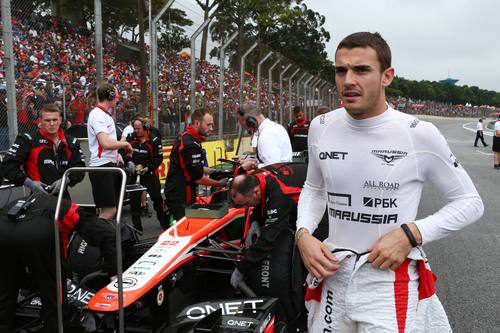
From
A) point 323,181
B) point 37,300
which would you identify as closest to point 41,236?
point 37,300

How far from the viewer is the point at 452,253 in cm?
559

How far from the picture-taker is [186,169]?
200 inches

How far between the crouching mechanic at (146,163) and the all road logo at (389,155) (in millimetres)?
4933

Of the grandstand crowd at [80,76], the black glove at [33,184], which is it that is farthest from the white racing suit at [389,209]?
the grandstand crowd at [80,76]

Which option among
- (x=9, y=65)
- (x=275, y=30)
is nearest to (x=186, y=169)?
(x=9, y=65)

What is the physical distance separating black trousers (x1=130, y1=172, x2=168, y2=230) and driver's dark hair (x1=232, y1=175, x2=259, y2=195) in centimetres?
290

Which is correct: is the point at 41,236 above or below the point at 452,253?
above

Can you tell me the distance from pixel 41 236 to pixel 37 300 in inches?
34.0

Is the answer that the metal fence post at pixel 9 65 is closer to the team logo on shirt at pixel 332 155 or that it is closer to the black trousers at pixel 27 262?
the black trousers at pixel 27 262

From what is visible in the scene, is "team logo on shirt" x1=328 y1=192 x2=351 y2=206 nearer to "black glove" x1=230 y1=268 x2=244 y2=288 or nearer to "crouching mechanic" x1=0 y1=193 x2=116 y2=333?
"crouching mechanic" x1=0 y1=193 x2=116 y2=333

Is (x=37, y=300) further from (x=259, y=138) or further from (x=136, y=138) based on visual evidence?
(x=136, y=138)

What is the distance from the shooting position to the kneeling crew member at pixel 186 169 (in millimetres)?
5039

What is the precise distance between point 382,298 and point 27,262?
2110 millimetres

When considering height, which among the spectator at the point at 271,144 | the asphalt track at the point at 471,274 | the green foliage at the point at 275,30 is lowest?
the asphalt track at the point at 471,274
